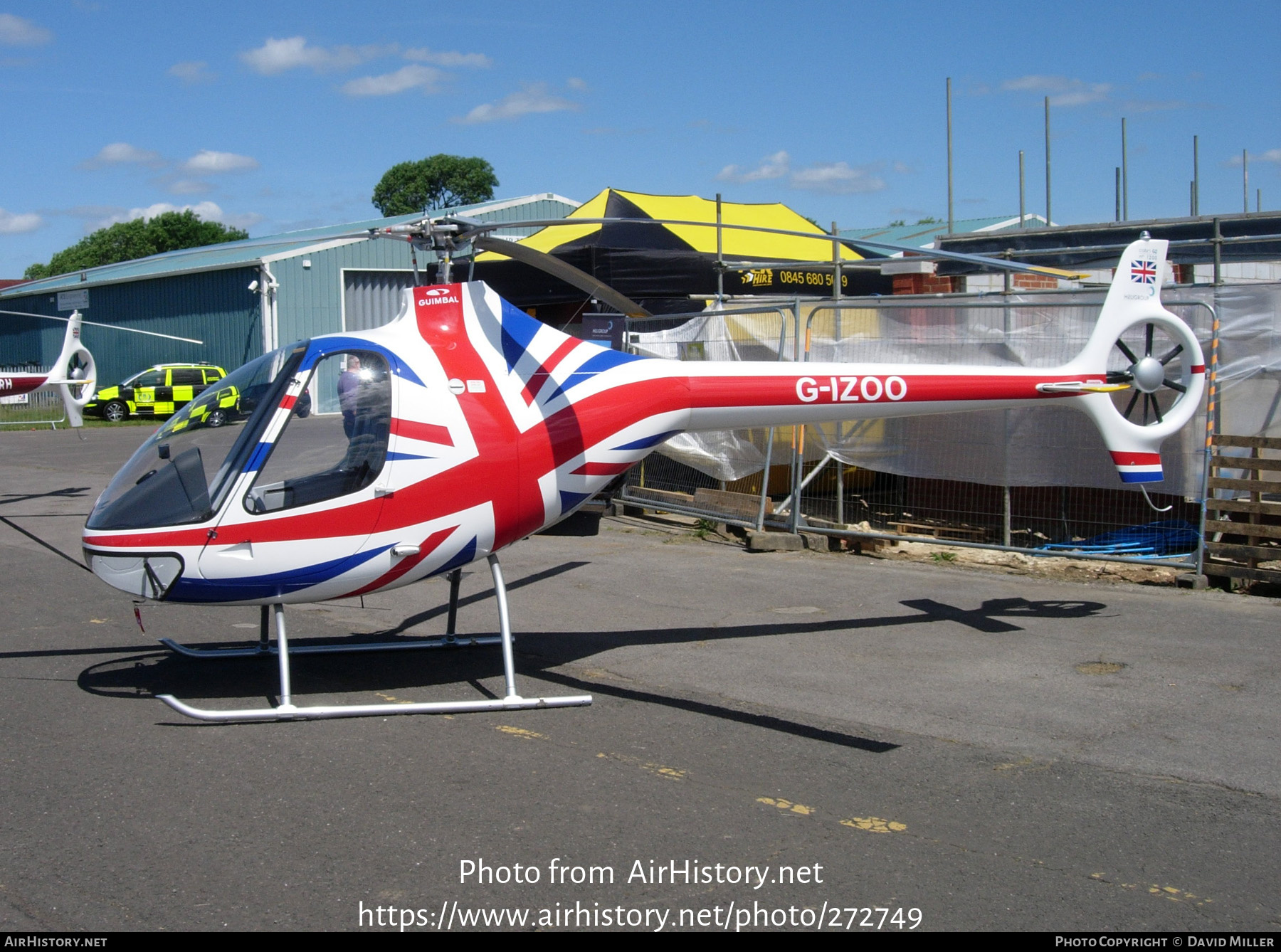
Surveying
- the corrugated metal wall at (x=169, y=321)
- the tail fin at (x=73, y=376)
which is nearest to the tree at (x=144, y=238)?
the corrugated metal wall at (x=169, y=321)

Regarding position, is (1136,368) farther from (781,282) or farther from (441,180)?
(441,180)

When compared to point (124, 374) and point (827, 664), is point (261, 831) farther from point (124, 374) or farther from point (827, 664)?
point (124, 374)

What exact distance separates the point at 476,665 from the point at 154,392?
28453mm

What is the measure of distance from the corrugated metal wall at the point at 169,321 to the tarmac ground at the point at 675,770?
25250 mm

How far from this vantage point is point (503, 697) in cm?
609

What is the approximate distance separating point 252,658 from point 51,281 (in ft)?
139

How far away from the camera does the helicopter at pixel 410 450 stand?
5.82 m

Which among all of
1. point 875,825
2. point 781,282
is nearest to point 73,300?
point 781,282

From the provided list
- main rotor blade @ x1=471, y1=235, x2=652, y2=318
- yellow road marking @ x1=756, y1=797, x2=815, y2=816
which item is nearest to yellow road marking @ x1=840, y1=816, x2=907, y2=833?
yellow road marking @ x1=756, y1=797, x2=815, y2=816

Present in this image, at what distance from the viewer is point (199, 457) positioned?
5973mm

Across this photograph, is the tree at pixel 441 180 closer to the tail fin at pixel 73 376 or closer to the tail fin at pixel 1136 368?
the tail fin at pixel 73 376

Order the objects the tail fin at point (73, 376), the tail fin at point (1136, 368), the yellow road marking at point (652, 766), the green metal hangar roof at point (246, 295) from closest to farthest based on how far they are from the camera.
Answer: the yellow road marking at point (652, 766), the tail fin at point (1136, 368), the tail fin at point (73, 376), the green metal hangar roof at point (246, 295)

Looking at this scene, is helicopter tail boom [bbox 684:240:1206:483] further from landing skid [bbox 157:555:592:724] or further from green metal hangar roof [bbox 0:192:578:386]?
green metal hangar roof [bbox 0:192:578:386]

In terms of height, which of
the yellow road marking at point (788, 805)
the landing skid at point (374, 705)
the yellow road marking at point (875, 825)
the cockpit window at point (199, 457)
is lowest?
the yellow road marking at point (875, 825)
